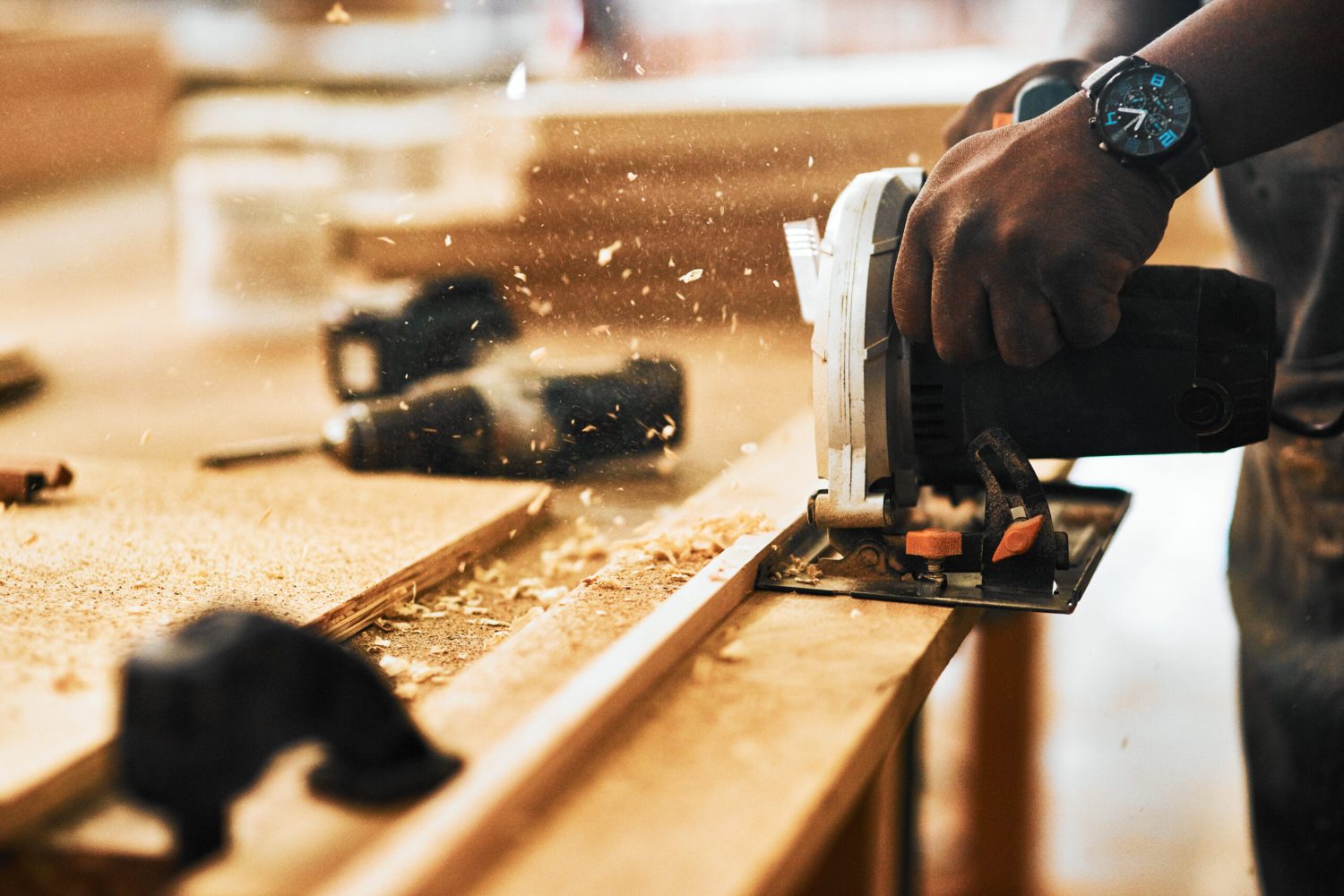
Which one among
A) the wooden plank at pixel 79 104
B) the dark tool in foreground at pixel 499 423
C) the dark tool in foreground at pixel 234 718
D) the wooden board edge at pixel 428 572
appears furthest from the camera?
the wooden plank at pixel 79 104

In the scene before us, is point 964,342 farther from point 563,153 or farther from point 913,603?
point 563,153

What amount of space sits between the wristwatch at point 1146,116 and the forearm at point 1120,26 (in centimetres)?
56

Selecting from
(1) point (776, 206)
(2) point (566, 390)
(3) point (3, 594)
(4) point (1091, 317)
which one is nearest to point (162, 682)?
(3) point (3, 594)

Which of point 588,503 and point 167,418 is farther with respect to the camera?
point 167,418

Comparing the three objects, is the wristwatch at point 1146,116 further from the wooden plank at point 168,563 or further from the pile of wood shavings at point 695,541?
the wooden plank at point 168,563

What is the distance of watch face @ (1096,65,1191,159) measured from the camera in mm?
924

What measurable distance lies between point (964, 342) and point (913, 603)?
23cm

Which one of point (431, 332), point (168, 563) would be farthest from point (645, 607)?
Result: point (431, 332)

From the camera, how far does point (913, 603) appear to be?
0.98 metres

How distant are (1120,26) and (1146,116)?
0.65 metres

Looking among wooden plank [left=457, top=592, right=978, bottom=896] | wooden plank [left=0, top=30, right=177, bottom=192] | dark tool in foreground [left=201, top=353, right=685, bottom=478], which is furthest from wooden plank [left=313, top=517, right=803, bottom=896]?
wooden plank [left=0, top=30, right=177, bottom=192]

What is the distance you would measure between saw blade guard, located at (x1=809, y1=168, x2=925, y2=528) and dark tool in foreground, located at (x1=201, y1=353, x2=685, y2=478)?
507 mm

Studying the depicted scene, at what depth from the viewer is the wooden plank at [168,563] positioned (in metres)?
0.74

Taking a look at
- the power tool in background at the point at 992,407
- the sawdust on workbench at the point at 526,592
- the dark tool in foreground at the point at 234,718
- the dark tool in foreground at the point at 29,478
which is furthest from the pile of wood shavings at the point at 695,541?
the dark tool in foreground at the point at 29,478
